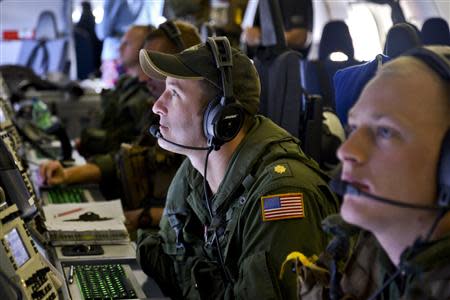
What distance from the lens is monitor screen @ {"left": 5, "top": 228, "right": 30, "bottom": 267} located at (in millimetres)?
1622

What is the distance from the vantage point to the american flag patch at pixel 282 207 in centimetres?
185

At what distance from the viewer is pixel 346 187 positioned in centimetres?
124

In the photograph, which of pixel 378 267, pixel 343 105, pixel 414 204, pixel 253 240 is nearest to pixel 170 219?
pixel 253 240

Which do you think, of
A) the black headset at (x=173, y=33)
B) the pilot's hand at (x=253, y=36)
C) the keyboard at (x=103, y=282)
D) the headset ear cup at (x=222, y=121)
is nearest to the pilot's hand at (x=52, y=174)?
the black headset at (x=173, y=33)

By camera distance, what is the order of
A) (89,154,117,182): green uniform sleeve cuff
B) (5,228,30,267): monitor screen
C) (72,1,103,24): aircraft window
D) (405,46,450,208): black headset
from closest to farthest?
(405,46,450,208): black headset, (5,228,30,267): monitor screen, (89,154,117,182): green uniform sleeve cuff, (72,1,103,24): aircraft window

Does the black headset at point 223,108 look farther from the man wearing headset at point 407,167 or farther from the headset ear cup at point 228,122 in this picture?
the man wearing headset at point 407,167

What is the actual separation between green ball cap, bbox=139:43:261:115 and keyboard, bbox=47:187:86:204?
123 centimetres

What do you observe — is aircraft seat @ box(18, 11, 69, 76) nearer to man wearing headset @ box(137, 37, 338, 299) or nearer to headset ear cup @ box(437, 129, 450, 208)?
man wearing headset @ box(137, 37, 338, 299)

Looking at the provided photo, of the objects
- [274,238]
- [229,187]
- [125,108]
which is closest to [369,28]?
[229,187]

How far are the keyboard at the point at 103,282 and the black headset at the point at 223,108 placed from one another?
1.54ft

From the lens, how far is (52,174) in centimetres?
337

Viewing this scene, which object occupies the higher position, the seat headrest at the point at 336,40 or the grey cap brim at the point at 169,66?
the grey cap brim at the point at 169,66

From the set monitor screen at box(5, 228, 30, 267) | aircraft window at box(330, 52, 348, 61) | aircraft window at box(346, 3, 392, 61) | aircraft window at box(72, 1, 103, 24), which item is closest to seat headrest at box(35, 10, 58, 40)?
aircraft window at box(72, 1, 103, 24)

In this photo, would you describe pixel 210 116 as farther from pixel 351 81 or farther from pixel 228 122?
pixel 351 81
